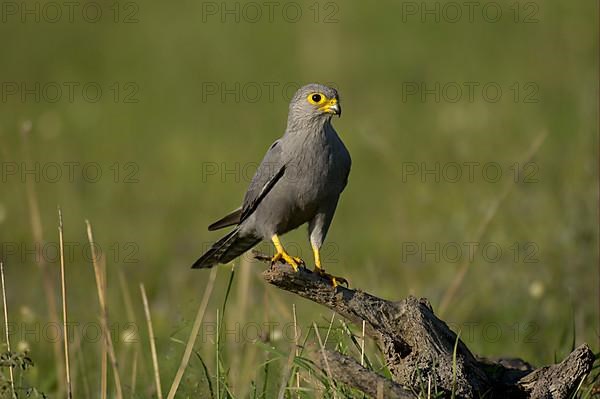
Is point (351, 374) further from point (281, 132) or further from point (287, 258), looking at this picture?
point (281, 132)

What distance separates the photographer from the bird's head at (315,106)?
5719 mm

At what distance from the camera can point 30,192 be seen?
5.28 metres

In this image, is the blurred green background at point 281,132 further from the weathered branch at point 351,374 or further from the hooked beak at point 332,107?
the weathered branch at point 351,374

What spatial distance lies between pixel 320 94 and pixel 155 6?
39.4 ft

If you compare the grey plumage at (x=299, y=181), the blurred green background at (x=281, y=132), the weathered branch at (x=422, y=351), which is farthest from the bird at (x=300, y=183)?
the weathered branch at (x=422, y=351)

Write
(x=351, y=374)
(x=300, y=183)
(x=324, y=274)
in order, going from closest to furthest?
(x=351, y=374), (x=324, y=274), (x=300, y=183)

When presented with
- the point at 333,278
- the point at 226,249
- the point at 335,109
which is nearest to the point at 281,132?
the point at 226,249

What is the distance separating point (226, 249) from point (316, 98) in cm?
100

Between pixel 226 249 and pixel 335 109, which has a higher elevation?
pixel 335 109

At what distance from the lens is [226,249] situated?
589 cm

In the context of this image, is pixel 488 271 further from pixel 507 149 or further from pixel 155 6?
pixel 155 6

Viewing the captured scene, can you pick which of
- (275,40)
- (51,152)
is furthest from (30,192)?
(275,40)

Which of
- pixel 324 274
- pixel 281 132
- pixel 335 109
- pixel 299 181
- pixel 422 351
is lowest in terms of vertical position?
pixel 422 351

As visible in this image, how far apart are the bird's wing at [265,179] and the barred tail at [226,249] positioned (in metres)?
0.15
